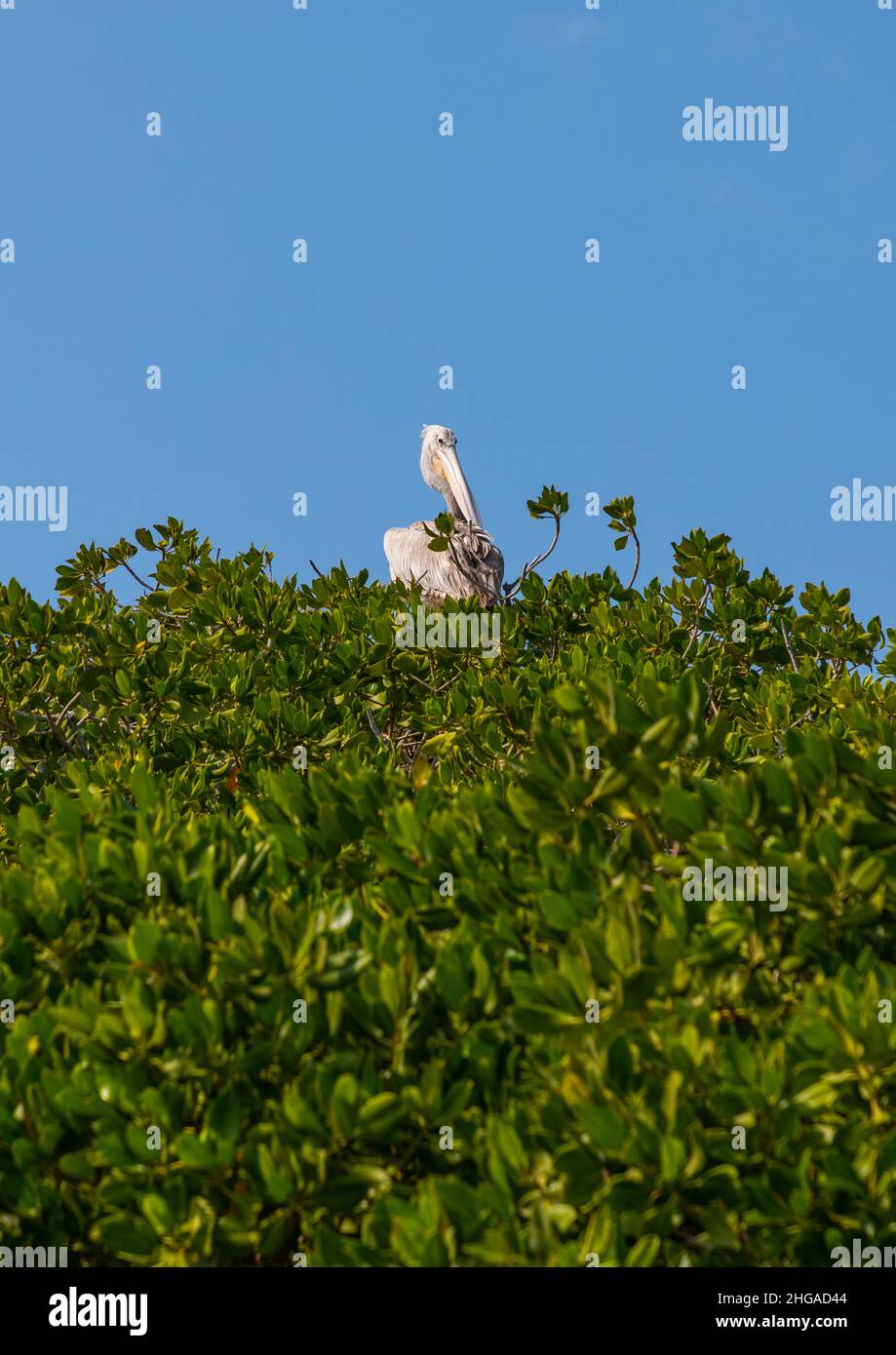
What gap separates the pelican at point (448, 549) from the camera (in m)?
12.9

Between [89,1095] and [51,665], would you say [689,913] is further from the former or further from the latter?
[51,665]

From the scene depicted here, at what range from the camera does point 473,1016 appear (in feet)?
11.3

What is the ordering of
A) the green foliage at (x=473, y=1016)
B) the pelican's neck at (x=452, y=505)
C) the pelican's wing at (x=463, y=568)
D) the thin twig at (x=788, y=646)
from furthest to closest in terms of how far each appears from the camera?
the pelican's neck at (x=452, y=505) → the pelican's wing at (x=463, y=568) → the thin twig at (x=788, y=646) → the green foliage at (x=473, y=1016)

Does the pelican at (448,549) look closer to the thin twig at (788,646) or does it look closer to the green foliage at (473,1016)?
the thin twig at (788,646)

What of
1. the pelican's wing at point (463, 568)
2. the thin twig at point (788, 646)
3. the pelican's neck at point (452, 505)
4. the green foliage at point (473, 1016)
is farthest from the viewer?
the pelican's neck at point (452, 505)

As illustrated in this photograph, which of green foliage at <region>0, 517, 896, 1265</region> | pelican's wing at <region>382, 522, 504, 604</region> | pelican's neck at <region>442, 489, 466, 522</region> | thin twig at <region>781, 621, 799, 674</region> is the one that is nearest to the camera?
green foliage at <region>0, 517, 896, 1265</region>

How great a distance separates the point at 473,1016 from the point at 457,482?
11996 millimetres

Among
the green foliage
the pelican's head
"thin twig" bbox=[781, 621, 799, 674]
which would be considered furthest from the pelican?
the green foliage

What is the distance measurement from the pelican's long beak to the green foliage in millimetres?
10393

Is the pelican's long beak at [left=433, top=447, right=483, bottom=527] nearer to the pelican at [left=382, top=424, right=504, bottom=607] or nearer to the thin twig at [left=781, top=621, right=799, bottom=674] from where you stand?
the pelican at [left=382, top=424, right=504, bottom=607]

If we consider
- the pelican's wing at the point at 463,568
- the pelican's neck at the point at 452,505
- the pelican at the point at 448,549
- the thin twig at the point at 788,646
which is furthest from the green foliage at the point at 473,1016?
the pelican's neck at the point at 452,505

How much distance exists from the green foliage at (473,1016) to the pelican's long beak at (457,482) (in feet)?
34.1

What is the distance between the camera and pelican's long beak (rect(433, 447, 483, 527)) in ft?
48.2

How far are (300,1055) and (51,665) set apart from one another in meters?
5.60
